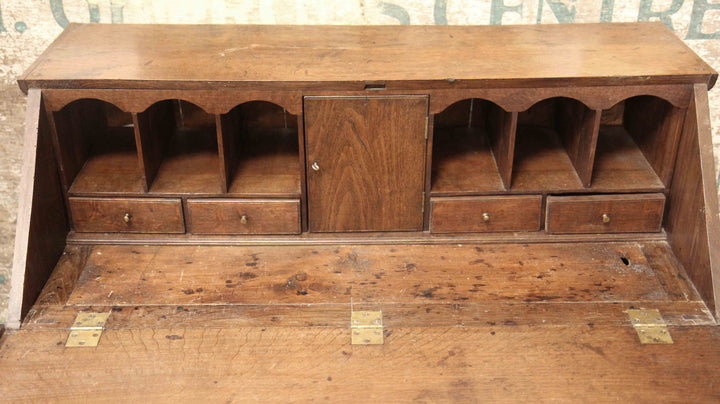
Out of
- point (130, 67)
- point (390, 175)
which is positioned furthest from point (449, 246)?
point (130, 67)

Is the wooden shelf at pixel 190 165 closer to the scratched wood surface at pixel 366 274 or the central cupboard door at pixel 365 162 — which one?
the scratched wood surface at pixel 366 274

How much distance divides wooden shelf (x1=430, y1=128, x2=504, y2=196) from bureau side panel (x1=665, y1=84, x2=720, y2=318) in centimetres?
53

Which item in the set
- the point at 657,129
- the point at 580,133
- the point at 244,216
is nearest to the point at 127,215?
the point at 244,216

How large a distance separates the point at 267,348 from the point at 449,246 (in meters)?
0.66

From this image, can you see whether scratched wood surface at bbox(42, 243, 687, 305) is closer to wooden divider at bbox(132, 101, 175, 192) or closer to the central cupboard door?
the central cupboard door

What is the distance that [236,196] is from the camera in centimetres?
213

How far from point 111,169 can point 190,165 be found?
24 cm

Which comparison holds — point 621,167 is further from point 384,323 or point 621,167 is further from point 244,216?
point 244,216

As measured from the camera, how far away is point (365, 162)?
206 cm

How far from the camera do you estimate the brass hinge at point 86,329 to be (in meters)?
1.83

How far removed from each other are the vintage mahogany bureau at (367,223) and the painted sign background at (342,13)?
247 millimetres

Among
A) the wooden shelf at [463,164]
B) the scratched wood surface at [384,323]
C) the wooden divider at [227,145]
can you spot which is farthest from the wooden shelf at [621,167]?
the wooden divider at [227,145]

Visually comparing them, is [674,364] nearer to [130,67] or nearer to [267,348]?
[267,348]

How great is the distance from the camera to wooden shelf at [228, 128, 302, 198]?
2133 mm
